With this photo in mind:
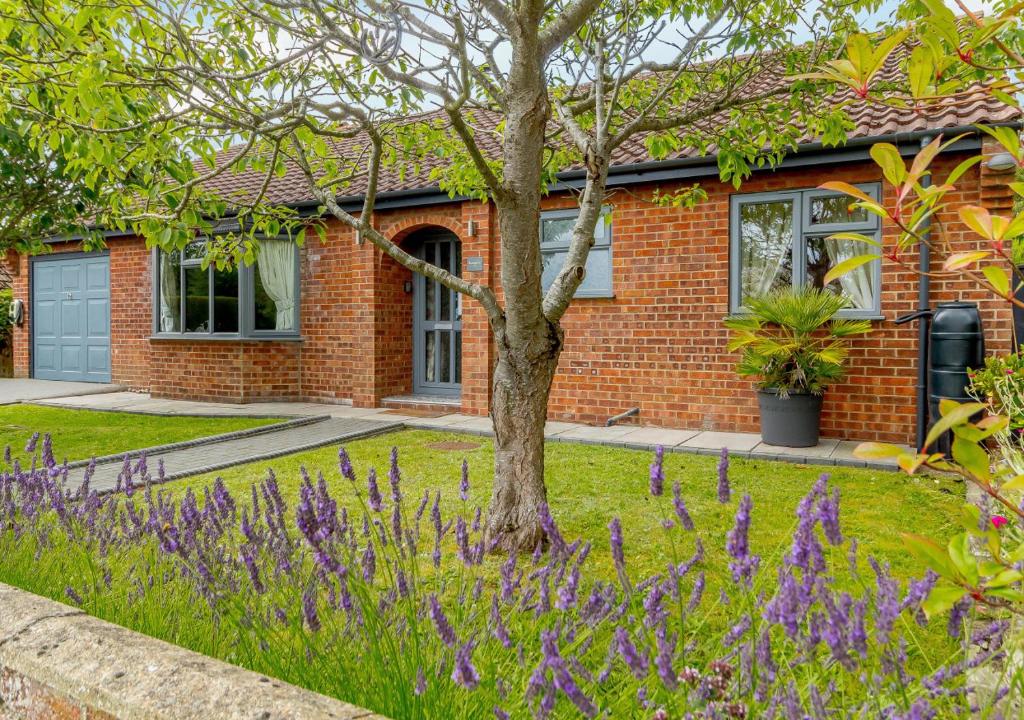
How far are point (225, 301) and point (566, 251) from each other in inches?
233

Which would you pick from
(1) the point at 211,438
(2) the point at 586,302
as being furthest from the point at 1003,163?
(1) the point at 211,438

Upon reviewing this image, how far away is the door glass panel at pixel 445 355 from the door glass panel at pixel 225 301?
3396 mm

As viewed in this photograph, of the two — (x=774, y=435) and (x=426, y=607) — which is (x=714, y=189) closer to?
(x=774, y=435)

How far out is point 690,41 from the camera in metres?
4.47

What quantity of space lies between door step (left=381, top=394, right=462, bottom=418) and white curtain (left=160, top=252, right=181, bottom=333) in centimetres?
443

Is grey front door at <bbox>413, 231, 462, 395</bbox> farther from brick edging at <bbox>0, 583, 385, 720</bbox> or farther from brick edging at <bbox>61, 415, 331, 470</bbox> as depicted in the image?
brick edging at <bbox>0, 583, 385, 720</bbox>

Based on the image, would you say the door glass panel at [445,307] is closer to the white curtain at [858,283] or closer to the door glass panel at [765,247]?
the door glass panel at [765,247]

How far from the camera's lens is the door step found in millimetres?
10336

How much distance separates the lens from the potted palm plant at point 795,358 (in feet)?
23.6

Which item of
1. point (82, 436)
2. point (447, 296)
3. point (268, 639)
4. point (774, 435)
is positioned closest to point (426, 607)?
point (268, 639)

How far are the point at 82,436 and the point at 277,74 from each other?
6.13 meters

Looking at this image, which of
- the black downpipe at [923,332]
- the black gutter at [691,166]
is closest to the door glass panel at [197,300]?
the black gutter at [691,166]

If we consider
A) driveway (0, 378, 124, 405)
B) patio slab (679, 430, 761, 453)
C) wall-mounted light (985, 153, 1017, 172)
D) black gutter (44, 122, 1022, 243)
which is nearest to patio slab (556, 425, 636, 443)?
patio slab (679, 430, 761, 453)

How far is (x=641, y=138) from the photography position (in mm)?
9273
